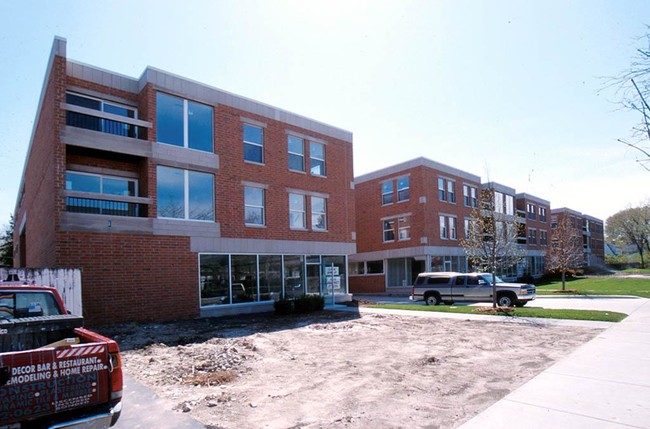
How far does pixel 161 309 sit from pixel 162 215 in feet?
11.6

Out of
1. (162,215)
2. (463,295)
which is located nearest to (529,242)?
(463,295)

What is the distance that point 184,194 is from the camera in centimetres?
1677

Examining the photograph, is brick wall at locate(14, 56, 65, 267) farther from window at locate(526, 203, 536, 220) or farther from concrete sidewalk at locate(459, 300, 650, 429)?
window at locate(526, 203, 536, 220)

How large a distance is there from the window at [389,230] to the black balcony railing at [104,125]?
22162 millimetres

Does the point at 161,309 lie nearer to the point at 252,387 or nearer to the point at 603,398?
the point at 252,387

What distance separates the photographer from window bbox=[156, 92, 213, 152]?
1648cm

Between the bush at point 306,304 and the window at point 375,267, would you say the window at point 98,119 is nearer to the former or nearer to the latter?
the bush at point 306,304

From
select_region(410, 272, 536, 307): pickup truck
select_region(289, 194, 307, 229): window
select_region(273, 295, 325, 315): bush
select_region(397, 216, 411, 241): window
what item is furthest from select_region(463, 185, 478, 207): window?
select_region(273, 295, 325, 315): bush

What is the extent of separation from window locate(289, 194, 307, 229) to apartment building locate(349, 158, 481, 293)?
1294 cm

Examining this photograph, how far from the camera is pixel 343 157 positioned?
23953 millimetres

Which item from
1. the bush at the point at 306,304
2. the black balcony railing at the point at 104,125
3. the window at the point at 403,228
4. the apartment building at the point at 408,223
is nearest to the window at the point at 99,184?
the black balcony railing at the point at 104,125

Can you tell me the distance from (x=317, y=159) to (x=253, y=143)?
13.9 feet

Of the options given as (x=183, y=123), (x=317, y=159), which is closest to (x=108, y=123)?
(x=183, y=123)

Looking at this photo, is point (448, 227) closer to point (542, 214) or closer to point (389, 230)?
point (389, 230)
